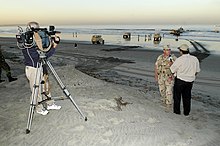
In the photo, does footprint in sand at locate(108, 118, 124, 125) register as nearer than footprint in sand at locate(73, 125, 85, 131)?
No

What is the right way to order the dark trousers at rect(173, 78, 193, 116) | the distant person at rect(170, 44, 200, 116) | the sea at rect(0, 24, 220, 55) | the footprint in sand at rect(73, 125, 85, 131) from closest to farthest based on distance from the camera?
the footprint in sand at rect(73, 125, 85, 131), the distant person at rect(170, 44, 200, 116), the dark trousers at rect(173, 78, 193, 116), the sea at rect(0, 24, 220, 55)

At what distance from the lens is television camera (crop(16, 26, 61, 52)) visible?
4.96 meters

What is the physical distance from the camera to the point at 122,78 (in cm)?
1460

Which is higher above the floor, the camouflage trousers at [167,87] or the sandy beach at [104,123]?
the camouflage trousers at [167,87]

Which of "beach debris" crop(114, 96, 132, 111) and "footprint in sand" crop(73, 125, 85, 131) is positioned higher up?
"beach debris" crop(114, 96, 132, 111)

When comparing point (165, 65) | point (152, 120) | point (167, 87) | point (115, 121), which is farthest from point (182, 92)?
point (115, 121)

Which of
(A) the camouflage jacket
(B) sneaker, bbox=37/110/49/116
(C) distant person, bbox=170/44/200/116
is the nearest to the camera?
(B) sneaker, bbox=37/110/49/116

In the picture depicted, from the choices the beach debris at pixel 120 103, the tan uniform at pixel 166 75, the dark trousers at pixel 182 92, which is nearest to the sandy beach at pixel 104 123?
the beach debris at pixel 120 103

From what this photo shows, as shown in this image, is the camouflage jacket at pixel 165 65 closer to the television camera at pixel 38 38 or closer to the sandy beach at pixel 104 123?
the sandy beach at pixel 104 123

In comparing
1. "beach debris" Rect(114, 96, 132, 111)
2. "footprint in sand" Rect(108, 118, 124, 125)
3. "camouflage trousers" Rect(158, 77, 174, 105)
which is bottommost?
"footprint in sand" Rect(108, 118, 124, 125)

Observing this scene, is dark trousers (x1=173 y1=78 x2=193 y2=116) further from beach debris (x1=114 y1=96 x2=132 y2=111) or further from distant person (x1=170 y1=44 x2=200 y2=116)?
beach debris (x1=114 y1=96 x2=132 y2=111)

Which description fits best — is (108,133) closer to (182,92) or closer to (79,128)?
(79,128)

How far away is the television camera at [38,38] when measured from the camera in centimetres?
496

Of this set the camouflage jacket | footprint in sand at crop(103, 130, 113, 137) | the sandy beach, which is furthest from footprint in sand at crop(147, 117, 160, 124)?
the camouflage jacket
